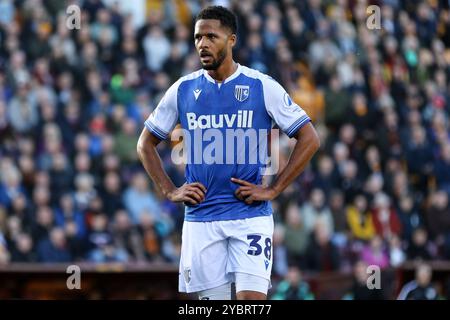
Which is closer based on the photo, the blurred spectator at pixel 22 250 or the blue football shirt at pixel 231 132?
the blue football shirt at pixel 231 132

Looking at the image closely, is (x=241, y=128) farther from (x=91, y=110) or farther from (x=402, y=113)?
(x=402, y=113)

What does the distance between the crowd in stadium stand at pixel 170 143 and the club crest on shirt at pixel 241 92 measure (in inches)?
252

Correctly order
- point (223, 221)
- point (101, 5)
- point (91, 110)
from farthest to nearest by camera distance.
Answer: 1. point (101, 5)
2. point (91, 110)
3. point (223, 221)

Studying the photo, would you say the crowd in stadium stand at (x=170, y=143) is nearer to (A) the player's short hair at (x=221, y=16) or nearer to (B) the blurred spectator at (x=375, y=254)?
(B) the blurred spectator at (x=375, y=254)

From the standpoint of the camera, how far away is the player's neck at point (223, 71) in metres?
8.95

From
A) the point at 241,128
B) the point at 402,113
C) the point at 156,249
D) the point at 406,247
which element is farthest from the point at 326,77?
the point at 241,128

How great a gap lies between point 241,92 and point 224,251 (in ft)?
3.40

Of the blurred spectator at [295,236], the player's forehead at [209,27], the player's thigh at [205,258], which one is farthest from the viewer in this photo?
the blurred spectator at [295,236]

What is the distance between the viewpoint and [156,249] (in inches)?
648

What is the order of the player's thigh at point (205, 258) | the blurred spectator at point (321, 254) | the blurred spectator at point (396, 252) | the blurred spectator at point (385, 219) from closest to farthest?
the player's thigh at point (205, 258)
the blurred spectator at point (321, 254)
the blurred spectator at point (396, 252)
the blurred spectator at point (385, 219)

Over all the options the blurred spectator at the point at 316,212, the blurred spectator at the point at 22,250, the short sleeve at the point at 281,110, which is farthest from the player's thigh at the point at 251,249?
the blurred spectator at the point at 316,212

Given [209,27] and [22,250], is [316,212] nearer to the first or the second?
[22,250]
